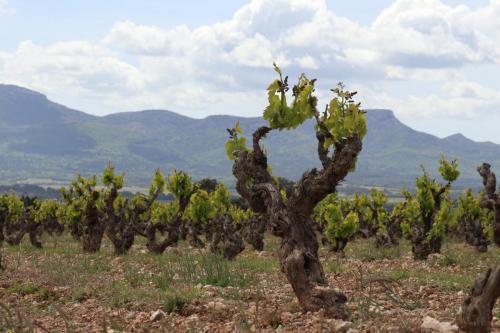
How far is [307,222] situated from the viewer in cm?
1162

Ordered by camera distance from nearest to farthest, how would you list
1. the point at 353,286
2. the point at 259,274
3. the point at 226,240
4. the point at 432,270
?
the point at 353,286 → the point at 259,274 → the point at 432,270 → the point at 226,240

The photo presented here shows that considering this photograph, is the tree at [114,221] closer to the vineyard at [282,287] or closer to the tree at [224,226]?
the tree at [224,226]

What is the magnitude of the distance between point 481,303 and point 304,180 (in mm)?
4437

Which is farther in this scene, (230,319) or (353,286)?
(353,286)

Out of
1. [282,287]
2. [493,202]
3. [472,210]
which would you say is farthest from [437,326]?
[472,210]

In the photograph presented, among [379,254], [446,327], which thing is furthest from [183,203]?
[446,327]

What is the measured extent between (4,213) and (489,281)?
35.9m

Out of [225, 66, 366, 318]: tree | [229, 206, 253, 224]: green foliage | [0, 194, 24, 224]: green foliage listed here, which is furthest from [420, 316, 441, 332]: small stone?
[0, 194, 24, 224]: green foliage

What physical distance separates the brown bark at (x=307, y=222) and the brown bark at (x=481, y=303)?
282 centimetres

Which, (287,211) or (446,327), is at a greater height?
(287,211)

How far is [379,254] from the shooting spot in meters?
26.4

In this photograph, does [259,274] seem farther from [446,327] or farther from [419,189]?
[419,189]

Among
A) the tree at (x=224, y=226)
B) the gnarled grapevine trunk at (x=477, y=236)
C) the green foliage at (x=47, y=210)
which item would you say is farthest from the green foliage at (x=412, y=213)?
the green foliage at (x=47, y=210)

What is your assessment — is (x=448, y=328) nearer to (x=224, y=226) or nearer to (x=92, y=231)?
(x=224, y=226)
